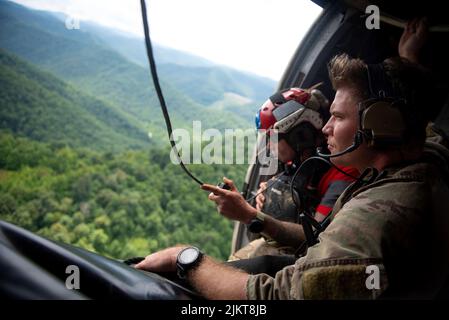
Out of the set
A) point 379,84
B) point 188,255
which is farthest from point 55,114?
point 379,84

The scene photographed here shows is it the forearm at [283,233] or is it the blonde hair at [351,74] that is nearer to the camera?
the blonde hair at [351,74]

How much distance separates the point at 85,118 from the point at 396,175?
35697 millimetres

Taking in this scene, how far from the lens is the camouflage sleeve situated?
32.0 inches

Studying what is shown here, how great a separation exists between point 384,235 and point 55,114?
109ft

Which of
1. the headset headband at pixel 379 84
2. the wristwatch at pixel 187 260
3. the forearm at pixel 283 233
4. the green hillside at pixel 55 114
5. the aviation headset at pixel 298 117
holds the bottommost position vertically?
the green hillside at pixel 55 114

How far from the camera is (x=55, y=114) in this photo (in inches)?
1136

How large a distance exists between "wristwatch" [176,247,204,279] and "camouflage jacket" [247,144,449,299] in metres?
0.29

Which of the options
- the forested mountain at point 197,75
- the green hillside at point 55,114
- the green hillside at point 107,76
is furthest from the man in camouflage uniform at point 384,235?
the forested mountain at point 197,75

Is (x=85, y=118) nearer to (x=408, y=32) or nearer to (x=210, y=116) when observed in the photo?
(x=210, y=116)

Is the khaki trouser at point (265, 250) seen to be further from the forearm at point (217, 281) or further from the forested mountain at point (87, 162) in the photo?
the forested mountain at point (87, 162)

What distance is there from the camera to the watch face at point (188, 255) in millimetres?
1221

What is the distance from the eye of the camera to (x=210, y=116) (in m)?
34.4

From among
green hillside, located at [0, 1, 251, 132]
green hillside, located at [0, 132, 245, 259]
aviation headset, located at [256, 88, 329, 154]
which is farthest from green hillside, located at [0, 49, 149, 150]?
aviation headset, located at [256, 88, 329, 154]
